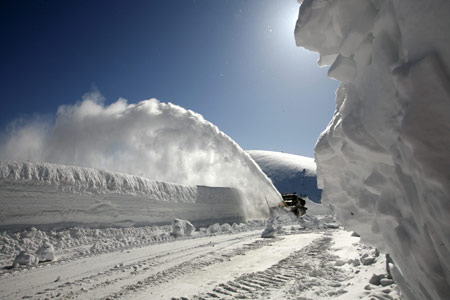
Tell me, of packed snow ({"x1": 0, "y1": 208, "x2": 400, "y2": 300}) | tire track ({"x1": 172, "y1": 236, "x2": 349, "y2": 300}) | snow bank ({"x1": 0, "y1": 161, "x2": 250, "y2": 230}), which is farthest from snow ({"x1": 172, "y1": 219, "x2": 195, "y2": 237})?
tire track ({"x1": 172, "y1": 236, "x2": 349, "y2": 300})

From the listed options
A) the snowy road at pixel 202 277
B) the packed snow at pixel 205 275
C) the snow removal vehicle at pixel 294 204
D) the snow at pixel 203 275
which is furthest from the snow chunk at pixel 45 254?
the snow removal vehicle at pixel 294 204

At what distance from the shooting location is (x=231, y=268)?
17.2 feet

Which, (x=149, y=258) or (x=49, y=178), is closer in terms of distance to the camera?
(x=149, y=258)

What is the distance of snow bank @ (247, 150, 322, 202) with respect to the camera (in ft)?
182

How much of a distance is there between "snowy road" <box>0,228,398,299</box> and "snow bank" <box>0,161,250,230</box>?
4.71m

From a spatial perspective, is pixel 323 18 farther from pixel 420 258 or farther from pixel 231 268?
pixel 231 268

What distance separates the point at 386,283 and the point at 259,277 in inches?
81.9

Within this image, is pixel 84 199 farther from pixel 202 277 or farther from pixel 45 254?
pixel 202 277

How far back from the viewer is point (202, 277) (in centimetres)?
465

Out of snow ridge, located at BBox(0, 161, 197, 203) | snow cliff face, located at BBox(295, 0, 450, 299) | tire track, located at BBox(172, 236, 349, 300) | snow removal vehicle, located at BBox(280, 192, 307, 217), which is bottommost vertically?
snow removal vehicle, located at BBox(280, 192, 307, 217)

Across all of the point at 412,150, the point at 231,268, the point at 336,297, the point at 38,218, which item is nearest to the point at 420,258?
the point at 412,150

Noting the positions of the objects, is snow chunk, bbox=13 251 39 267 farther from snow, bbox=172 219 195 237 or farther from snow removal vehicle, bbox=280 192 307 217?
snow removal vehicle, bbox=280 192 307 217

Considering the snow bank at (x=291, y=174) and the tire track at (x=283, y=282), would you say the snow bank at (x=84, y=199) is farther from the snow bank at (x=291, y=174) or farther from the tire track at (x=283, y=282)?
the snow bank at (x=291, y=174)

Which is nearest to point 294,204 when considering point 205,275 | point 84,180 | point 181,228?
point 181,228
